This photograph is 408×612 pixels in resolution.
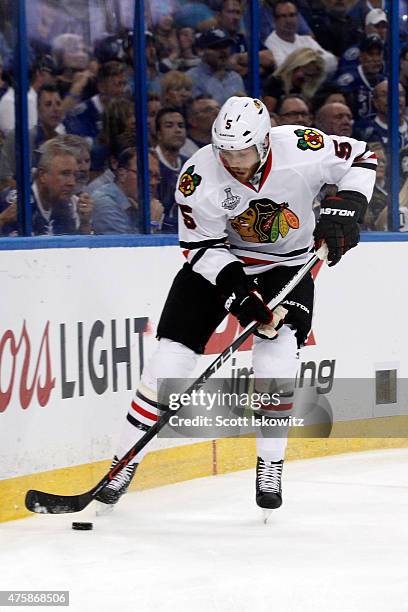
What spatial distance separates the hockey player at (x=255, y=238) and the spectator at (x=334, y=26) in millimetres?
1748

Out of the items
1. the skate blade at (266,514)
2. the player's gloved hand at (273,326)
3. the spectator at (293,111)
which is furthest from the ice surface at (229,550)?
the spectator at (293,111)

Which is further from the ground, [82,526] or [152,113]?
[152,113]

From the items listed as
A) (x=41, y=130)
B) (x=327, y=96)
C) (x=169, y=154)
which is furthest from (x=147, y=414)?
(x=327, y=96)

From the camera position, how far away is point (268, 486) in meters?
4.12

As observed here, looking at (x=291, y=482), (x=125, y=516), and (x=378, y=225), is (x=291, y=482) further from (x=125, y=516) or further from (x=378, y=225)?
(x=378, y=225)

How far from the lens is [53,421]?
14.5 ft

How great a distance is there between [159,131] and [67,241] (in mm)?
890

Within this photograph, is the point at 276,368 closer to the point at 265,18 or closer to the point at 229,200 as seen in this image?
the point at 229,200

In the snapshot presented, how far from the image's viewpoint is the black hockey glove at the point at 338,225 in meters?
4.07

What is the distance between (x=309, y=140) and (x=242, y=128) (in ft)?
1.09

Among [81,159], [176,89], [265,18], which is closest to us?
[81,159]

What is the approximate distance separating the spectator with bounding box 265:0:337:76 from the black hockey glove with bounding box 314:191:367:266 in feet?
5.57

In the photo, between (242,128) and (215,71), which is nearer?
(242,128)

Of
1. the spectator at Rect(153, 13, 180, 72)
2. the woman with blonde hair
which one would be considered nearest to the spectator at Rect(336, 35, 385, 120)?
the woman with blonde hair
